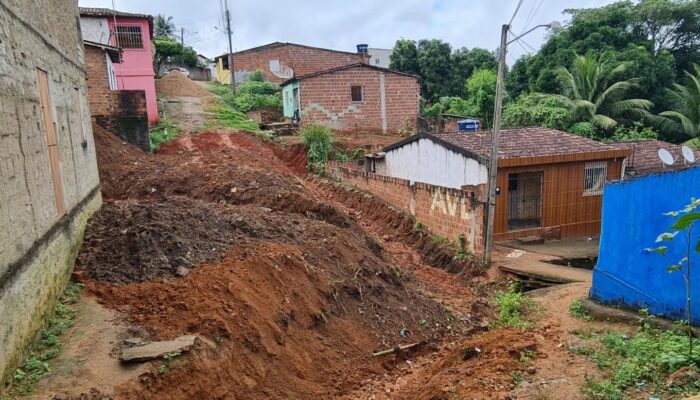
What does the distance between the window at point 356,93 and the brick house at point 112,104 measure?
12020 mm

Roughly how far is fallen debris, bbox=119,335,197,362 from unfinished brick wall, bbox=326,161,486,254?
8.33 metres

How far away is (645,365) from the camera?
5.08m

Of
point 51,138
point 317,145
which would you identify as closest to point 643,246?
point 51,138

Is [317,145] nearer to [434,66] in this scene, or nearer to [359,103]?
[359,103]

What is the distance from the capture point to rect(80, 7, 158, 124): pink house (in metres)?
23.0

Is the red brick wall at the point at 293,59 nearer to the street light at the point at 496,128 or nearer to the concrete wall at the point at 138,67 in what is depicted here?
the concrete wall at the point at 138,67

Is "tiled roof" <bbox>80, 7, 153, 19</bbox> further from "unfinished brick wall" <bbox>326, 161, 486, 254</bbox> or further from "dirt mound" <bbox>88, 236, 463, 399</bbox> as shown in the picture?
"dirt mound" <bbox>88, 236, 463, 399</bbox>

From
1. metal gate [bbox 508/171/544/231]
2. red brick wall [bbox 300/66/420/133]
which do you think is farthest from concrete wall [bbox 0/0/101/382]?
red brick wall [bbox 300/66/420/133]

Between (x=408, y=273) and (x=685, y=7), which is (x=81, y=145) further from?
(x=685, y=7)

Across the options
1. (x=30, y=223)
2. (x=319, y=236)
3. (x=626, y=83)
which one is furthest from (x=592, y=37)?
(x=30, y=223)

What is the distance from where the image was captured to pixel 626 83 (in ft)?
80.0

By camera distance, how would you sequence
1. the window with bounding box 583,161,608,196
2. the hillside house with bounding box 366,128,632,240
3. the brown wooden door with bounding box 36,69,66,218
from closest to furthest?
the brown wooden door with bounding box 36,69,66,218, the hillside house with bounding box 366,128,632,240, the window with bounding box 583,161,608,196

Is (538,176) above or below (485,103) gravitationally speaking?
below

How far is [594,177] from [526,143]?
2.31m
